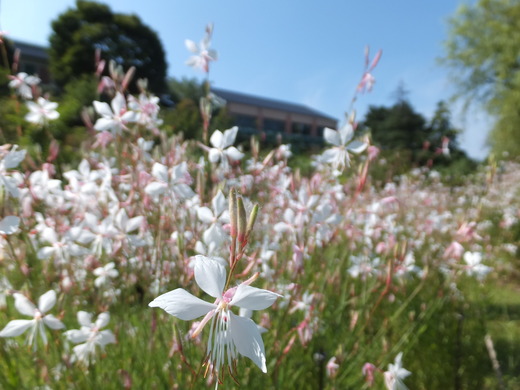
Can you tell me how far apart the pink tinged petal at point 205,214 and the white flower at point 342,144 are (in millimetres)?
389

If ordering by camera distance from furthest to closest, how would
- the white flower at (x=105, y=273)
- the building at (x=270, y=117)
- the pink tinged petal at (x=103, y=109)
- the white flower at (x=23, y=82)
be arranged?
the building at (x=270, y=117) → the white flower at (x=23, y=82) → the white flower at (x=105, y=273) → the pink tinged petal at (x=103, y=109)

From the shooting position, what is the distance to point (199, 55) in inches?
61.6

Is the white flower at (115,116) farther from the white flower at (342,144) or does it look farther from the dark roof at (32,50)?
the dark roof at (32,50)

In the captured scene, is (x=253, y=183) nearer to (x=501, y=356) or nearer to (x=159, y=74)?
(x=501, y=356)

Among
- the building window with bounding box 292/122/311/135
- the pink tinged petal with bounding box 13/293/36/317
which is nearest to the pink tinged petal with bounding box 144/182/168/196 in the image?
the pink tinged petal with bounding box 13/293/36/317

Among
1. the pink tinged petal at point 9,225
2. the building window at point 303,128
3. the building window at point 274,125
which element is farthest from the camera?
the building window at point 303,128

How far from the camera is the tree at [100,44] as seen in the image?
688 inches

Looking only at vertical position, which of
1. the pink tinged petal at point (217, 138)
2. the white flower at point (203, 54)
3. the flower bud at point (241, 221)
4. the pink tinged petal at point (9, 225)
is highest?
the white flower at point (203, 54)

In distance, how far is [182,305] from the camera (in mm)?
567

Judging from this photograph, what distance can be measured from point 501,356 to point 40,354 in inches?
110

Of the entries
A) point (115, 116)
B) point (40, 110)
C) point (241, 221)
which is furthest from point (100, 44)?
point (241, 221)

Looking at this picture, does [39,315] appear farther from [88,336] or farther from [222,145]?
[222,145]

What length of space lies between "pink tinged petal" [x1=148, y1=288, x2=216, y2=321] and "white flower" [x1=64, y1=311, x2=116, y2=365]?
844 millimetres

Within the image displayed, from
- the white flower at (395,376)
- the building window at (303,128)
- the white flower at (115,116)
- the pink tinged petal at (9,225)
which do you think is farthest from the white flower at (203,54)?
the building window at (303,128)
